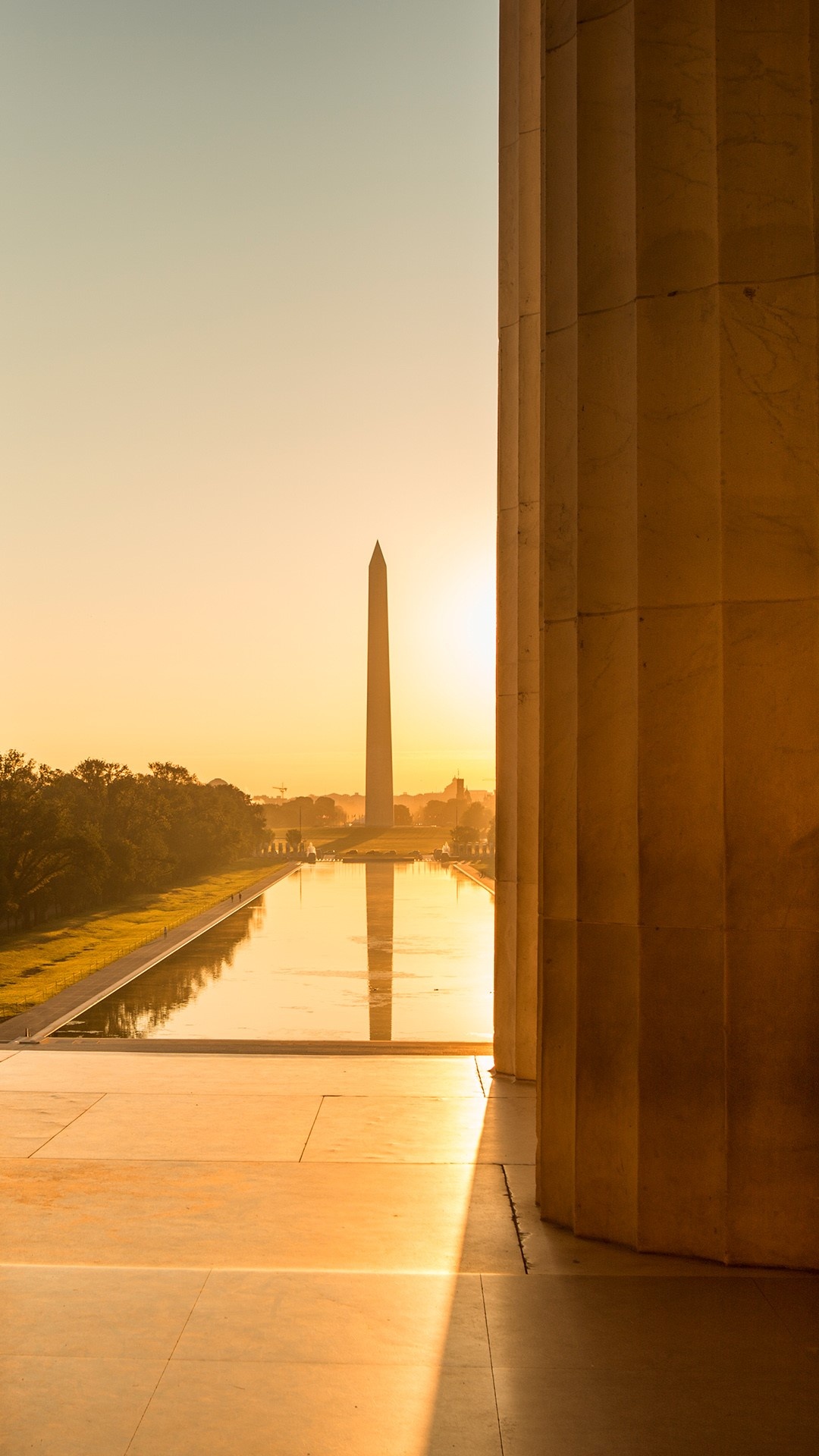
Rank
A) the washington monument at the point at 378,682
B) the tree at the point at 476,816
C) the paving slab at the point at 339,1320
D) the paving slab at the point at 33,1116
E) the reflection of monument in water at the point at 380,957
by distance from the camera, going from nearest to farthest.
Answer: the paving slab at the point at 339,1320, the paving slab at the point at 33,1116, the reflection of monument in water at the point at 380,957, the washington monument at the point at 378,682, the tree at the point at 476,816

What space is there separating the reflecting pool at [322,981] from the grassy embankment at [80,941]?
1.44 meters

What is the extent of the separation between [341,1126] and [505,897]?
3.10 m

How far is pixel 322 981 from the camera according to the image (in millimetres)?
25688

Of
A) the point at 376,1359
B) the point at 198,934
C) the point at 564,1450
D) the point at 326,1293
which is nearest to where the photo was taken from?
the point at 564,1450

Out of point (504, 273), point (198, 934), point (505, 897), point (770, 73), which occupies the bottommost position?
point (198, 934)

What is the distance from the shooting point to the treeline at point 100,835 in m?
42.1

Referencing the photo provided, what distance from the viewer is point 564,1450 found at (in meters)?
4.07

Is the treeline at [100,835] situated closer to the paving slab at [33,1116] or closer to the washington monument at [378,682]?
the washington monument at [378,682]

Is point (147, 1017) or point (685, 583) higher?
point (685, 583)

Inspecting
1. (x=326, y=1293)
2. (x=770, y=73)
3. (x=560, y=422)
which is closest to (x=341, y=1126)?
(x=326, y=1293)

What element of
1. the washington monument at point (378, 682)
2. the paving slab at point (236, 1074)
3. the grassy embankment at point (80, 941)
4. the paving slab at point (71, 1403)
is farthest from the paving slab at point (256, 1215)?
the washington monument at point (378, 682)

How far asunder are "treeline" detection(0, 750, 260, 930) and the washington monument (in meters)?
11.8

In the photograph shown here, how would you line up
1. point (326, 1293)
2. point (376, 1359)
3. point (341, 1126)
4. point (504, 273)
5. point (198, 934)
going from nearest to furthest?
point (376, 1359), point (326, 1293), point (341, 1126), point (504, 273), point (198, 934)

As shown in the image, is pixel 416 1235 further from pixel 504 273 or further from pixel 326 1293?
pixel 504 273
